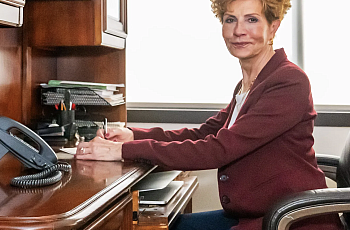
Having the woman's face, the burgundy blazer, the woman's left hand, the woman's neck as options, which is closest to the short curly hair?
the woman's face

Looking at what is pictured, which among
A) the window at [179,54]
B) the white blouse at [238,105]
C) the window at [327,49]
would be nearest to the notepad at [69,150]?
the white blouse at [238,105]

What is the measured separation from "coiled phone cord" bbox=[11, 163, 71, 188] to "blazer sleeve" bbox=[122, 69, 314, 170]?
0.29m

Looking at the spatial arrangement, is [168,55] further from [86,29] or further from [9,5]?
[9,5]

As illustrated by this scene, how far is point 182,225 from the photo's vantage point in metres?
1.70

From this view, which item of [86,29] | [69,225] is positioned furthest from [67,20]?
[69,225]

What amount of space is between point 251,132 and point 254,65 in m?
0.39

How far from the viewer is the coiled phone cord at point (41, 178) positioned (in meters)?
1.20

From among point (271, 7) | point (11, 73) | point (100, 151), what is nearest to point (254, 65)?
point (271, 7)

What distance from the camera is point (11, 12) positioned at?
126cm

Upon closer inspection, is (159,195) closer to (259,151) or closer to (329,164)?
(259,151)

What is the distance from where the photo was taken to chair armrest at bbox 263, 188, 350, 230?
48.9 inches

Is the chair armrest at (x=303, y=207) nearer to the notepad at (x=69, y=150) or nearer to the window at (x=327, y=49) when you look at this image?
the notepad at (x=69, y=150)

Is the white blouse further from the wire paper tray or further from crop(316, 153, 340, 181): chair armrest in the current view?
the wire paper tray

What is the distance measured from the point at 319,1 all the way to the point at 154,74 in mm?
1017
